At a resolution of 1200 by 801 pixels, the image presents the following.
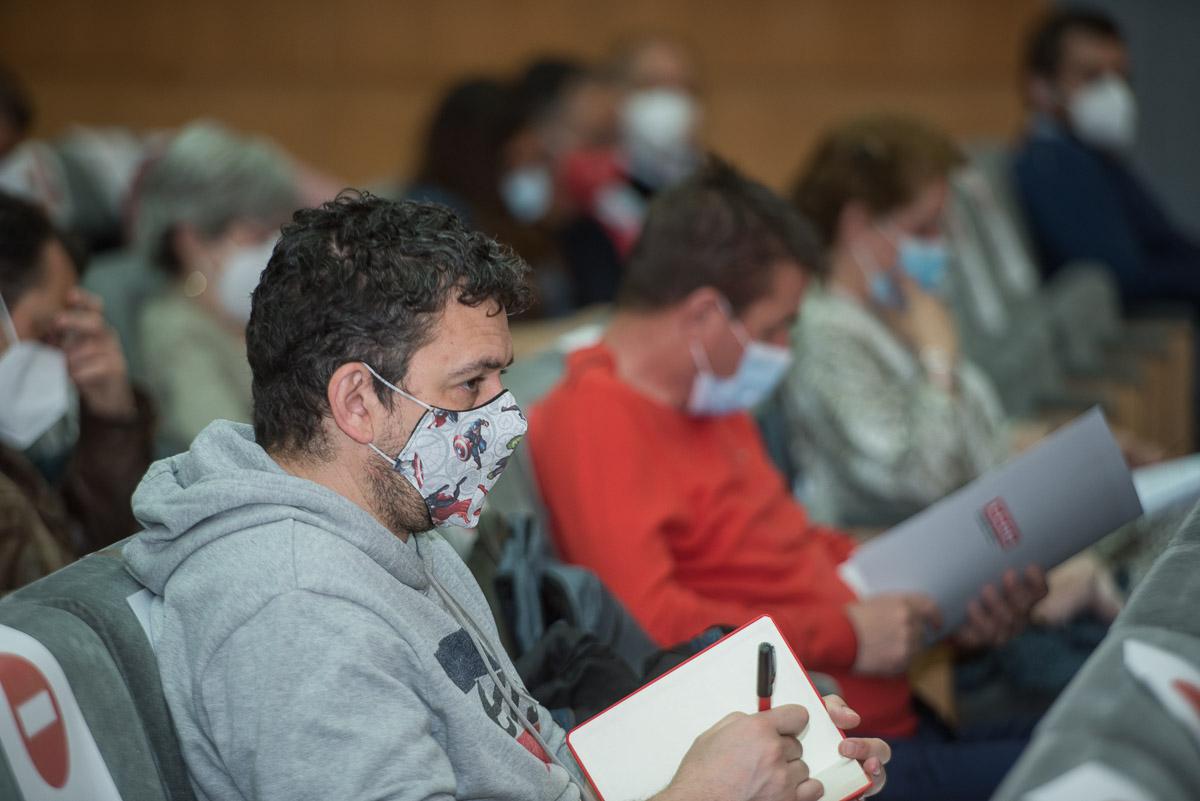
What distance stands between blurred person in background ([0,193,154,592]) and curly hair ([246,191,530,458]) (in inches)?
23.8

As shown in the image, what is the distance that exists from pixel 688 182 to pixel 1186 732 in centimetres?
143

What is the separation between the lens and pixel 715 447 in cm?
225

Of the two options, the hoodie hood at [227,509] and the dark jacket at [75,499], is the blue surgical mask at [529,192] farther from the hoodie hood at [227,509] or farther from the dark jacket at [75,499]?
the hoodie hood at [227,509]

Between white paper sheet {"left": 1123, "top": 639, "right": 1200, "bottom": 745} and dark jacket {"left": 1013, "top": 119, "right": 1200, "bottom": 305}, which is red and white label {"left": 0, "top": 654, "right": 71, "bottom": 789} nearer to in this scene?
white paper sheet {"left": 1123, "top": 639, "right": 1200, "bottom": 745}

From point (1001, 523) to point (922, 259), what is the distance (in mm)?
1019

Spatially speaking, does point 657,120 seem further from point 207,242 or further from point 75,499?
point 75,499

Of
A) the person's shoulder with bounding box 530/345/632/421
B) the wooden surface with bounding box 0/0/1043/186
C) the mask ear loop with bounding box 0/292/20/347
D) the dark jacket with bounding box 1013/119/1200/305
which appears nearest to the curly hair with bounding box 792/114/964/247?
the person's shoulder with bounding box 530/345/632/421

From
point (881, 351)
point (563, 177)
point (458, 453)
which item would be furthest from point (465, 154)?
point (458, 453)

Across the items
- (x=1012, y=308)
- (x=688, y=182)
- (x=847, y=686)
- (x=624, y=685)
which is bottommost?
(x=1012, y=308)

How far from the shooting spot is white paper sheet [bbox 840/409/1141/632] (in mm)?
2012

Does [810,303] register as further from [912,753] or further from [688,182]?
[912,753]

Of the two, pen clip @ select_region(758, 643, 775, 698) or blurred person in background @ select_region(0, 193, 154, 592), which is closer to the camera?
pen clip @ select_region(758, 643, 775, 698)

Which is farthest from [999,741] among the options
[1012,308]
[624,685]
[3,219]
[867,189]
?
[1012,308]

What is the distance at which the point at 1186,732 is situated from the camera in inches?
39.6
